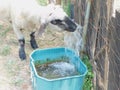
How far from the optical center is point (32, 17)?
12.8 feet

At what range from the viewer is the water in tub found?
334cm

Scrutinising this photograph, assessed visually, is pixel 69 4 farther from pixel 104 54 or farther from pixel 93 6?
pixel 104 54

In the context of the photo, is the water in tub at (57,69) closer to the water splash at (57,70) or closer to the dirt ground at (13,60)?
the water splash at (57,70)

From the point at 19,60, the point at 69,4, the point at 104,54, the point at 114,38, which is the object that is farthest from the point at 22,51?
the point at 114,38

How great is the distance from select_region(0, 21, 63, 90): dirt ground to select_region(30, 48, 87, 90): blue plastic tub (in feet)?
1.18

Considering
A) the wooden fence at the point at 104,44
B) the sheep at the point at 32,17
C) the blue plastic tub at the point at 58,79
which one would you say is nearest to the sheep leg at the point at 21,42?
the sheep at the point at 32,17

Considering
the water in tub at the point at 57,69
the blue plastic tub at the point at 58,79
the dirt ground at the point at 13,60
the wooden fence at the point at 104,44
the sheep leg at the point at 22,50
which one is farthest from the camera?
the sheep leg at the point at 22,50

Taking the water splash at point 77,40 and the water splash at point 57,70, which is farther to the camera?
the water splash at point 77,40

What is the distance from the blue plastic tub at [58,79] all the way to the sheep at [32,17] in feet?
0.83

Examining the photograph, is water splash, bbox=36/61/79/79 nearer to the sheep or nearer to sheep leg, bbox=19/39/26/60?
the sheep

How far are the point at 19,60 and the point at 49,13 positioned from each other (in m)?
0.85

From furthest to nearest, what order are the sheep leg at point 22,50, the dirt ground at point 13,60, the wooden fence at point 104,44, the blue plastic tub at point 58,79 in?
the sheep leg at point 22,50
the dirt ground at point 13,60
the blue plastic tub at point 58,79
the wooden fence at point 104,44

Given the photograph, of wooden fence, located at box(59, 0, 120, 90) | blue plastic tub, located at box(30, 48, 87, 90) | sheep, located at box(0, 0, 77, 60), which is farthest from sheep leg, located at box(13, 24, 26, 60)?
wooden fence, located at box(59, 0, 120, 90)

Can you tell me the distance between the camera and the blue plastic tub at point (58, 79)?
9.67 feet
